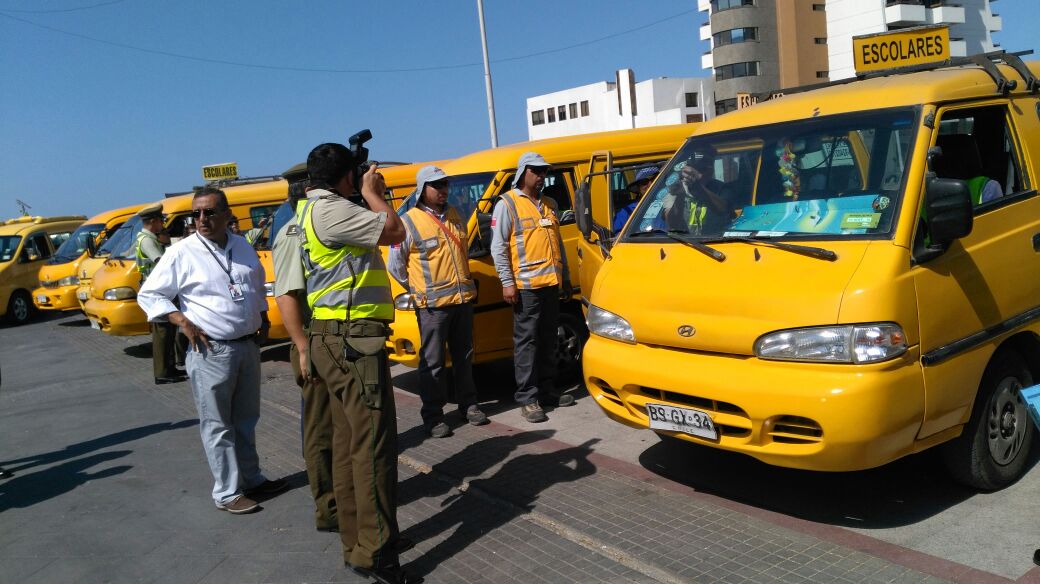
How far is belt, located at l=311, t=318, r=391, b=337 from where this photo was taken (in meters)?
4.12

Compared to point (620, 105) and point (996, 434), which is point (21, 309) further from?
point (620, 105)

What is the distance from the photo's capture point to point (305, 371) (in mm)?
4441

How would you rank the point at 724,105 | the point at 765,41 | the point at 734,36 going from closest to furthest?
the point at 765,41
the point at 734,36
the point at 724,105

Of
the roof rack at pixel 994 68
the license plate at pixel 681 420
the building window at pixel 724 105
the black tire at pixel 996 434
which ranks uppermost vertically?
the building window at pixel 724 105

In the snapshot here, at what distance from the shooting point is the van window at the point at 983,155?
4966 mm

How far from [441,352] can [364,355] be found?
253 cm

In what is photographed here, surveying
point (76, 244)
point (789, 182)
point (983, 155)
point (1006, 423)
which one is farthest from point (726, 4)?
point (1006, 423)

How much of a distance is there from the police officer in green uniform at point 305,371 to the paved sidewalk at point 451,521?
0.27 meters

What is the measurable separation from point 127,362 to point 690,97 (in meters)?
60.9

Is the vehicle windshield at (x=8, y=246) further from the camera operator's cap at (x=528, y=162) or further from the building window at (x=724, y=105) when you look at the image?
the building window at (x=724, y=105)

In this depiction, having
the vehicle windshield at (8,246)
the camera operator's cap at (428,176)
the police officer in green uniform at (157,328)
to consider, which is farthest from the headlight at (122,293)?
the vehicle windshield at (8,246)

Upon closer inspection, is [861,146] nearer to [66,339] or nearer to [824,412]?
[824,412]

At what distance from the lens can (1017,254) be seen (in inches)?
187

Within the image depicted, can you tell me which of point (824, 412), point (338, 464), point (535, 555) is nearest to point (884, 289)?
point (824, 412)
